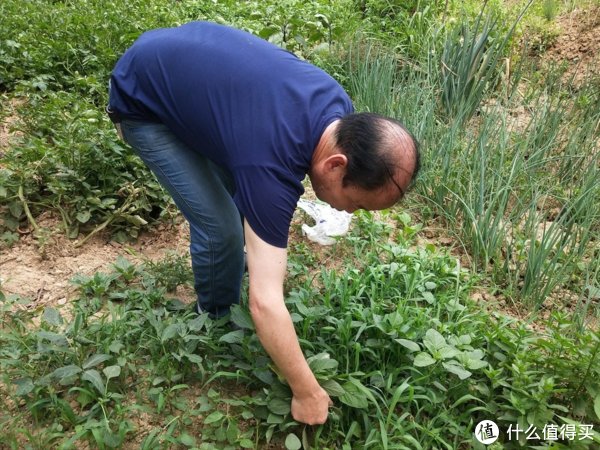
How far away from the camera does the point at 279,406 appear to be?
1.74 m

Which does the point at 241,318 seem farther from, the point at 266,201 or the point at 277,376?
the point at 266,201

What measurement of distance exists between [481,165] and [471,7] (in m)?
2.91

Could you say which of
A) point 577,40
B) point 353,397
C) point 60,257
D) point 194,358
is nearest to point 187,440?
point 194,358

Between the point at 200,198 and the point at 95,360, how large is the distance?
66cm

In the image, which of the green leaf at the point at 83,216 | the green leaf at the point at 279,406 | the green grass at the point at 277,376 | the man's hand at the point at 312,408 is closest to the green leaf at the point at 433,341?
the green grass at the point at 277,376

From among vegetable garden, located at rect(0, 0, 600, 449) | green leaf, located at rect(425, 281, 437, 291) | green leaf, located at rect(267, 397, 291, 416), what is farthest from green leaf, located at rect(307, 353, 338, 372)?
green leaf, located at rect(425, 281, 437, 291)

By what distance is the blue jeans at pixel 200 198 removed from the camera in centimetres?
191

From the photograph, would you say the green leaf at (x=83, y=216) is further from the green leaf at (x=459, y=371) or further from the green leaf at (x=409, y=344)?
the green leaf at (x=459, y=371)

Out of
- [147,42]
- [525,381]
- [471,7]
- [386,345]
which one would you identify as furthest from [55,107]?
[471,7]

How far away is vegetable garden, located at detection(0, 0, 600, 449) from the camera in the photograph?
179 cm

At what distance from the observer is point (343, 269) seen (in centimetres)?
265

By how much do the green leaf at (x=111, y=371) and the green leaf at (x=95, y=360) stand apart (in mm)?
38

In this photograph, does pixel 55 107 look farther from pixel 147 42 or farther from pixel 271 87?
pixel 271 87

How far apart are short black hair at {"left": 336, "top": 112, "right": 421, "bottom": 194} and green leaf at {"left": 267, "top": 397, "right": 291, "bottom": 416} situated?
76 centimetres
